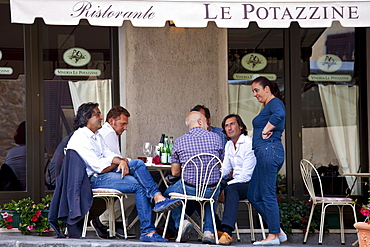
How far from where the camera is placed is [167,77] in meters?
8.42

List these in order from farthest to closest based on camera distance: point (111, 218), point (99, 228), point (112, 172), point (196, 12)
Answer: point (99, 228) < point (111, 218) < point (112, 172) < point (196, 12)

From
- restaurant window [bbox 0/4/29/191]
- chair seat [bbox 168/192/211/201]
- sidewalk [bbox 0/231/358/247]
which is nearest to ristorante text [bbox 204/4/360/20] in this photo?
chair seat [bbox 168/192/211/201]

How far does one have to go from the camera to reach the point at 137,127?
27.3 ft

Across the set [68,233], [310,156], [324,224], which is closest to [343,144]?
[310,156]

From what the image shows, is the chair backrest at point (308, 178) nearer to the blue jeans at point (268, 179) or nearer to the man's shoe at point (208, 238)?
the blue jeans at point (268, 179)

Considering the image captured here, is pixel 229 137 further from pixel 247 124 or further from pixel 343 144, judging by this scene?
pixel 343 144

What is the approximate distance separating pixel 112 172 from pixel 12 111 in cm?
170

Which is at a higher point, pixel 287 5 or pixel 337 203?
pixel 287 5

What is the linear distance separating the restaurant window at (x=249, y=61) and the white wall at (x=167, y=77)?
0.70 feet

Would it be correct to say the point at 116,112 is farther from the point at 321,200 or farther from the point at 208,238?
the point at 321,200

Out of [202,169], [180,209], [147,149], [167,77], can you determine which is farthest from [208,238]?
[167,77]

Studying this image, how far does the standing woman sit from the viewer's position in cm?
699

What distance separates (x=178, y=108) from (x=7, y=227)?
240cm

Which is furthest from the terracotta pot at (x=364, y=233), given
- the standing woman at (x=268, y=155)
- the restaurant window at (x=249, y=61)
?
the restaurant window at (x=249, y=61)
